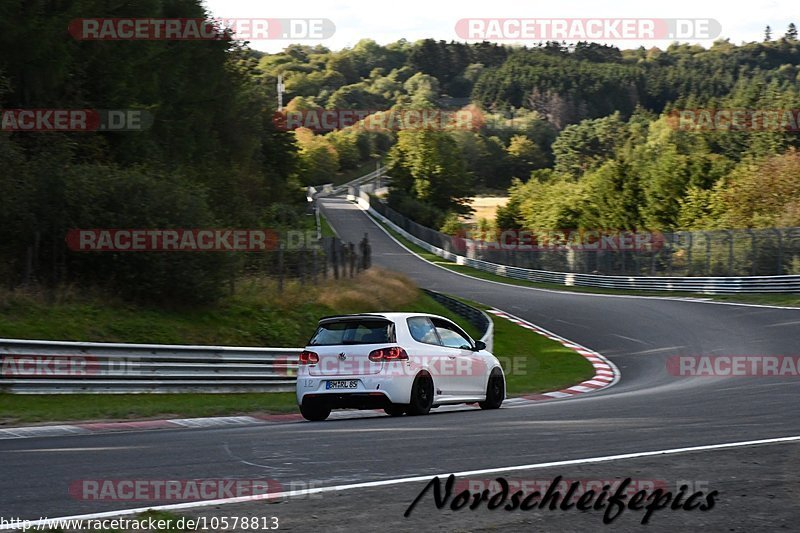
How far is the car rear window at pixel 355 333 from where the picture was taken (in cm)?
1398

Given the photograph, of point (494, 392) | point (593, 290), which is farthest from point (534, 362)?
point (593, 290)

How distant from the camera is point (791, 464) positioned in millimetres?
8352

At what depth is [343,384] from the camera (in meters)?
13.8

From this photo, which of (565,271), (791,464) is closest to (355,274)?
(791,464)

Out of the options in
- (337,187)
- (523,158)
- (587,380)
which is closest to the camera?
(587,380)

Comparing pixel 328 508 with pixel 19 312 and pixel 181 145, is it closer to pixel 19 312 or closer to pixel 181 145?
pixel 19 312

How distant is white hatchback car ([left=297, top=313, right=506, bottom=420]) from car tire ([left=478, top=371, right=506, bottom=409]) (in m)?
1.14

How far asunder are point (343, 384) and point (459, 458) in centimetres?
506

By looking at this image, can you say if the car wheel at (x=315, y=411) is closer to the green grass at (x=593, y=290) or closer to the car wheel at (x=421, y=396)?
the car wheel at (x=421, y=396)

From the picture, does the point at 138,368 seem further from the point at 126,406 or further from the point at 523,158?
the point at 523,158

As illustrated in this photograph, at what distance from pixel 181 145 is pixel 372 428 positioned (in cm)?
2886

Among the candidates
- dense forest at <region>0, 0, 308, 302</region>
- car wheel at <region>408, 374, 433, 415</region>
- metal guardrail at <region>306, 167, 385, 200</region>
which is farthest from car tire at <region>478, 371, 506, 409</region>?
metal guardrail at <region>306, 167, 385, 200</region>

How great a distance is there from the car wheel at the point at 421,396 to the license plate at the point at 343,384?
30.1 inches

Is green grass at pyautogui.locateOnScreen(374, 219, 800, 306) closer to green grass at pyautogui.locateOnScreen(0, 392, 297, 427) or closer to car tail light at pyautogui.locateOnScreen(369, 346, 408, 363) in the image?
green grass at pyautogui.locateOnScreen(0, 392, 297, 427)
